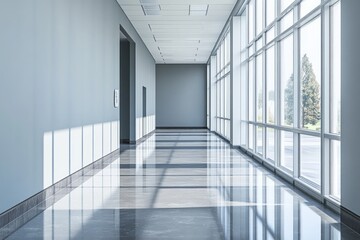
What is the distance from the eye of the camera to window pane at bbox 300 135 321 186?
7.57 meters

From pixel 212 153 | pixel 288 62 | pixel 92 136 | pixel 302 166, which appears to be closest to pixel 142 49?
pixel 212 153

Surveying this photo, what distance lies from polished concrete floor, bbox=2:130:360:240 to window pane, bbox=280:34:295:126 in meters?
1.31

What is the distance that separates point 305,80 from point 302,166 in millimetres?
1568

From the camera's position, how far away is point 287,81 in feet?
31.1

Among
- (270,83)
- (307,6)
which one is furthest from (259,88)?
(307,6)

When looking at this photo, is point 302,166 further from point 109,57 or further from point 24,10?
point 109,57

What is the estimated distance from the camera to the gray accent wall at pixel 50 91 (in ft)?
18.2

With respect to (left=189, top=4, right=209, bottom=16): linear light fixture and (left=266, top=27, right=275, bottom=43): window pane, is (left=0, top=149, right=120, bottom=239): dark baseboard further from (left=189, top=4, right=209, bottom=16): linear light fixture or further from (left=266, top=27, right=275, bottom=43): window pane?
(left=189, top=4, right=209, bottom=16): linear light fixture

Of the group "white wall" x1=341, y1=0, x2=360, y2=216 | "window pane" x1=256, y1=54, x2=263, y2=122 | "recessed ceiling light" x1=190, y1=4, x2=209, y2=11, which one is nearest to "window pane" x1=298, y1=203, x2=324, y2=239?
"white wall" x1=341, y1=0, x2=360, y2=216

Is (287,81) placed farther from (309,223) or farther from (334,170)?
(309,223)

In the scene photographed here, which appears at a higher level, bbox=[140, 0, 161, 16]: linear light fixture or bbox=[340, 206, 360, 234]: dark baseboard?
bbox=[140, 0, 161, 16]: linear light fixture

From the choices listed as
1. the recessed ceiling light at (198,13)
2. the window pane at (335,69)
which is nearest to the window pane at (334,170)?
the window pane at (335,69)

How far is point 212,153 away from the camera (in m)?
14.5

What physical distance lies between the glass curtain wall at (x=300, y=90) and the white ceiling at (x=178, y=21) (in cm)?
257
